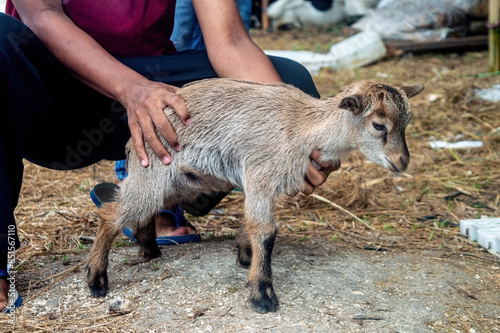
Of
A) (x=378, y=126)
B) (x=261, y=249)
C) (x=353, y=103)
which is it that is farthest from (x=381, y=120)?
(x=261, y=249)

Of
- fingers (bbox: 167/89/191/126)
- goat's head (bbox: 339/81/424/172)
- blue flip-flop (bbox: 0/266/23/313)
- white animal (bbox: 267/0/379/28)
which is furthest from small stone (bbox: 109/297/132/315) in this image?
white animal (bbox: 267/0/379/28)

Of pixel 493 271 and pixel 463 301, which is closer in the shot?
pixel 463 301

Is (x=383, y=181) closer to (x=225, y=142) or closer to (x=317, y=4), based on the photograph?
(x=225, y=142)

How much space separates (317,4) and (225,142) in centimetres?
933

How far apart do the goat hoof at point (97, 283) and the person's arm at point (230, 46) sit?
1.20m

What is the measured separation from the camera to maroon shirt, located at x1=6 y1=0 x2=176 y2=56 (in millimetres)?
2918

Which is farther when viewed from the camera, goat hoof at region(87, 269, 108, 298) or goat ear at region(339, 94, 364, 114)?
goat hoof at region(87, 269, 108, 298)

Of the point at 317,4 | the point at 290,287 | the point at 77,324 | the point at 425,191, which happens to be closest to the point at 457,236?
the point at 425,191

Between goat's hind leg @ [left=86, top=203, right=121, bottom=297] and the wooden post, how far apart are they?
17.2ft

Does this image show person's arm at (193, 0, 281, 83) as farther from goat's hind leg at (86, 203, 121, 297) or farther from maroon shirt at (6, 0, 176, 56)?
goat's hind leg at (86, 203, 121, 297)

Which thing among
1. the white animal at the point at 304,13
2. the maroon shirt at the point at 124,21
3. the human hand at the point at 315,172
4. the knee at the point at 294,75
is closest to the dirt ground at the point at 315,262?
the human hand at the point at 315,172

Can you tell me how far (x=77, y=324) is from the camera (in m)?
2.42

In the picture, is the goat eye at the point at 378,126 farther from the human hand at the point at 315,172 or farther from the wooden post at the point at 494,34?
the wooden post at the point at 494,34

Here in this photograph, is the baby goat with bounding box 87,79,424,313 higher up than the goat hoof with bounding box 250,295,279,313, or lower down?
higher up
